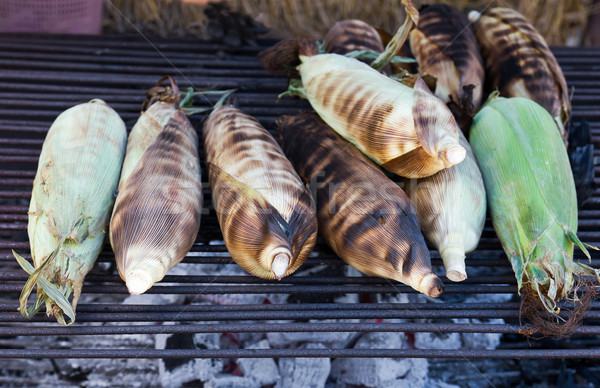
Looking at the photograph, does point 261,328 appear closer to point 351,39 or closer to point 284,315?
point 284,315

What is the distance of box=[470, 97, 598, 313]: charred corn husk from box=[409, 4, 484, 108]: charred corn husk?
0.16 meters

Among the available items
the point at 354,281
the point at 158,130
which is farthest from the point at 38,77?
the point at 354,281

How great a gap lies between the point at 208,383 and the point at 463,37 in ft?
4.56

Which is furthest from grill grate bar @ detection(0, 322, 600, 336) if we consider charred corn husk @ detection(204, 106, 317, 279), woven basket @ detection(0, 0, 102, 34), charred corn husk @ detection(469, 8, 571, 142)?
woven basket @ detection(0, 0, 102, 34)

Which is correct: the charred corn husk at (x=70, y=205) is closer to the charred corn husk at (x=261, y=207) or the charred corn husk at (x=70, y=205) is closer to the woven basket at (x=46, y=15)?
the charred corn husk at (x=261, y=207)

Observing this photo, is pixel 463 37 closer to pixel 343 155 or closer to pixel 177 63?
pixel 343 155

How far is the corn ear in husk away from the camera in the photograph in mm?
1054

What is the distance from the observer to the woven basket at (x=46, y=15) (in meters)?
1.97

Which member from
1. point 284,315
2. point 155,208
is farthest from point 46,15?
point 284,315

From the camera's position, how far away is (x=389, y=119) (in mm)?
1111

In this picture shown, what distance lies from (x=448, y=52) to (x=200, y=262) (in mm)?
1055

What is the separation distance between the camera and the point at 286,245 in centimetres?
98

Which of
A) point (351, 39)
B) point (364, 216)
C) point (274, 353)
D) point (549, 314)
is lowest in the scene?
point (274, 353)

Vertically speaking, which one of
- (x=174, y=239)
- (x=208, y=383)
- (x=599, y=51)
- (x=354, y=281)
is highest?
(x=599, y=51)
